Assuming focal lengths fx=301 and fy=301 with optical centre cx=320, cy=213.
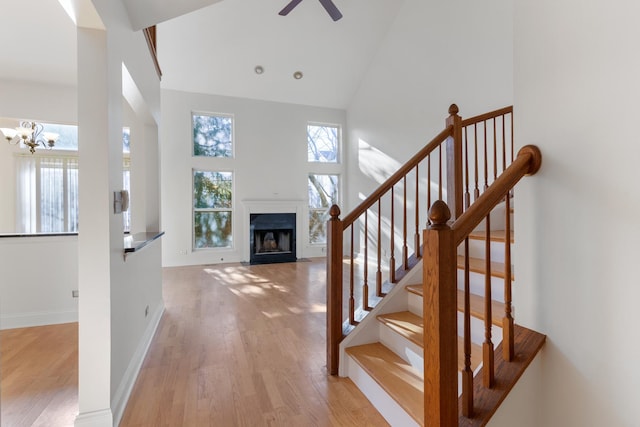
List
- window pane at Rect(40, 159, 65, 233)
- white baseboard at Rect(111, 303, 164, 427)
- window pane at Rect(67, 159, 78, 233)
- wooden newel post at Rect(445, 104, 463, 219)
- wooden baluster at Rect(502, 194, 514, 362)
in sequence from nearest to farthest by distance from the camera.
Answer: wooden baluster at Rect(502, 194, 514, 362)
white baseboard at Rect(111, 303, 164, 427)
wooden newel post at Rect(445, 104, 463, 219)
window pane at Rect(40, 159, 65, 233)
window pane at Rect(67, 159, 78, 233)

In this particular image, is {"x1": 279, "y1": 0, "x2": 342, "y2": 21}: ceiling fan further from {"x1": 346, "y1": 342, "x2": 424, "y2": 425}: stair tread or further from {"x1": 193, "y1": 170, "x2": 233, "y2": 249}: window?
{"x1": 346, "y1": 342, "x2": 424, "y2": 425}: stair tread

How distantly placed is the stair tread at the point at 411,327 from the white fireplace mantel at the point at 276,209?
4834mm

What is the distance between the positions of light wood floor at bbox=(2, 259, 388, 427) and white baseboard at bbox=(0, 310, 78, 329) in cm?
92

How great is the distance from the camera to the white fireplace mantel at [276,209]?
256 inches

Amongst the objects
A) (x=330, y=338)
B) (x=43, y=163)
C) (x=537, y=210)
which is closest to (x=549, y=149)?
(x=537, y=210)

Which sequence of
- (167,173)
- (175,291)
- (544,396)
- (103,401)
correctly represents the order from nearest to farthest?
(544,396) → (103,401) → (175,291) → (167,173)

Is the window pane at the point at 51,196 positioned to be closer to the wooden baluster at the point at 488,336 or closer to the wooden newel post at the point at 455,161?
the wooden newel post at the point at 455,161

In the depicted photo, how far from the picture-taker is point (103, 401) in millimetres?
1571

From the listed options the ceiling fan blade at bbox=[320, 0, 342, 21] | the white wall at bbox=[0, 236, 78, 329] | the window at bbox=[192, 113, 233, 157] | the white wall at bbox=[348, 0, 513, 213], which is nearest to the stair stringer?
the white wall at bbox=[348, 0, 513, 213]

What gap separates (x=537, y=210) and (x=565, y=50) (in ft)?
2.00

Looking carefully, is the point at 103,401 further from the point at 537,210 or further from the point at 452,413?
the point at 537,210

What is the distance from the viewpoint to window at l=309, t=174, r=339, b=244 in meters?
7.20

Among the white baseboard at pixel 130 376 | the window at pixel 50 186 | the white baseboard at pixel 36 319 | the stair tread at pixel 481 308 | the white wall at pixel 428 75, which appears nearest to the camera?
the stair tread at pixel 481 308

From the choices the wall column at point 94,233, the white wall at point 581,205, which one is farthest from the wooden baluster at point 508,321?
the wall column at point 94,233
